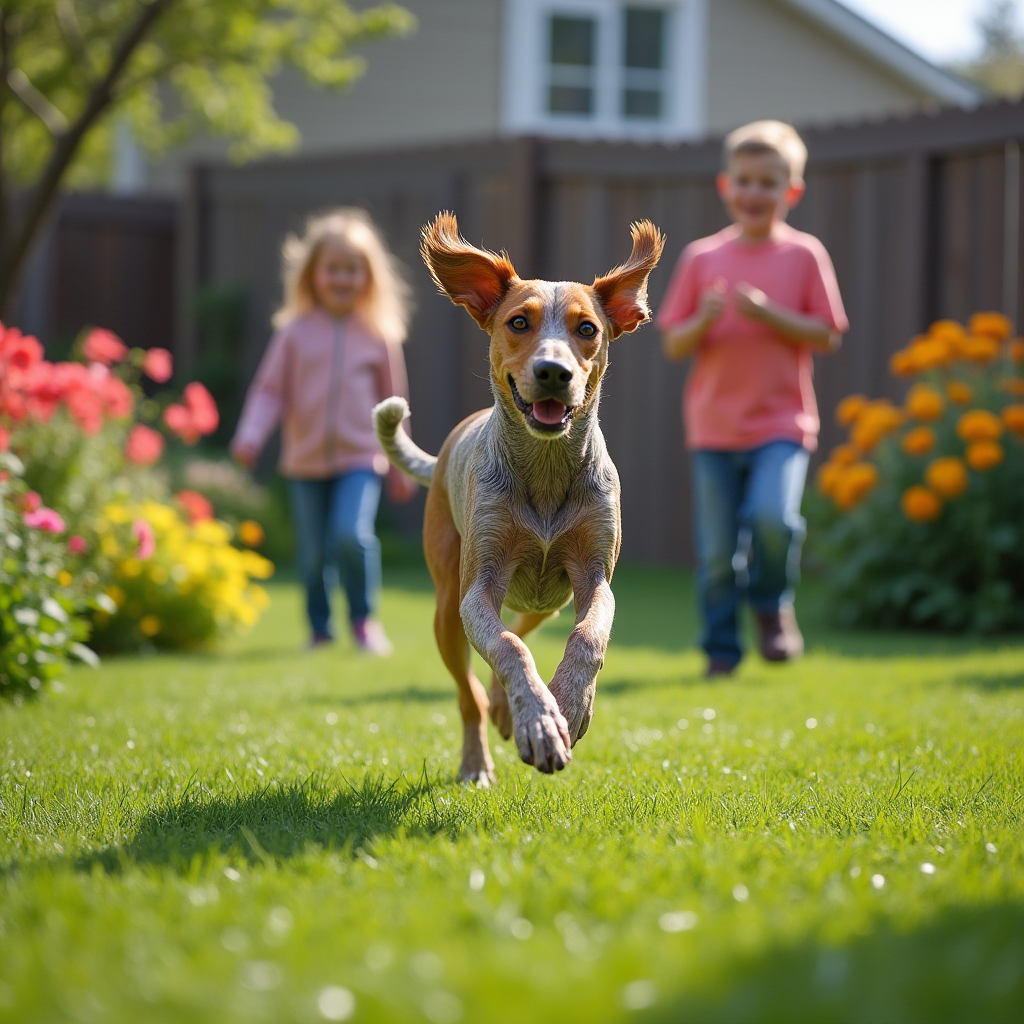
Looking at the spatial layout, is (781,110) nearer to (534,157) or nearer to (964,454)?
(534,157)

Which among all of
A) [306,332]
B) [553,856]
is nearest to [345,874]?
[553,856]

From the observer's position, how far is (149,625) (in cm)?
738

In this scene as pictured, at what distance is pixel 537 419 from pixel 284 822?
1244 millimetres

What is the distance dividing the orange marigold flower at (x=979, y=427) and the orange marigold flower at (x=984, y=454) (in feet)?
0.16

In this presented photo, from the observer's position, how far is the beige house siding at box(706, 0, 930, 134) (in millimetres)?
18906

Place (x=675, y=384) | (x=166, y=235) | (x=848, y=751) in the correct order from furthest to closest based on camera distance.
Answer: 1. (x=166, y=235)
2. (x=675, y=384)
3. (x=848, y=751)

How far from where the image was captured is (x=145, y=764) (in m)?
3.86

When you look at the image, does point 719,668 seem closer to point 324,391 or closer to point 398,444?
point 398,444

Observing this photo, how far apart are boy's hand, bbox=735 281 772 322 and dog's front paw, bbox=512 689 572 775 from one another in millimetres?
3315

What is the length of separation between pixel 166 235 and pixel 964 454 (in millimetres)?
11407

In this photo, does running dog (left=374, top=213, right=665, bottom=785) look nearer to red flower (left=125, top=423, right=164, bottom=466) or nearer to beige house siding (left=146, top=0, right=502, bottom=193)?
red flower (left=125, top=423, right=164, bottom=466)

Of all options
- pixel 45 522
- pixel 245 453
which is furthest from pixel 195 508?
pixel 45 522

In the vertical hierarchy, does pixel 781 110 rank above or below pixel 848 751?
above

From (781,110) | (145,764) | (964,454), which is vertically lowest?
(145,764)
